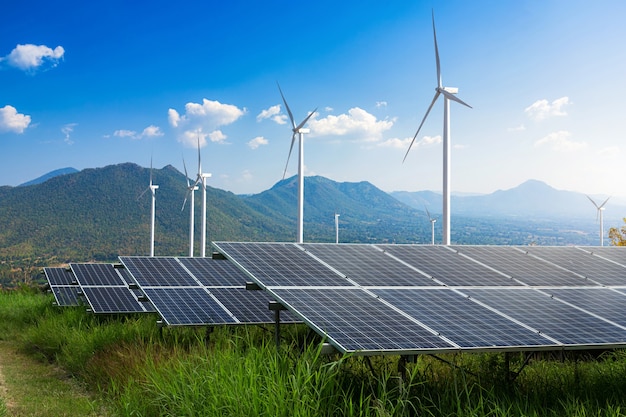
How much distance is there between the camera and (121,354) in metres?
15.7

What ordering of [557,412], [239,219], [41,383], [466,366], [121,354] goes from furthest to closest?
1. [239,219]
2. [41,383]
3. [121,354]
4. [466,366]
5. [557,412]

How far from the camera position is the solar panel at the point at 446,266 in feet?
45.9

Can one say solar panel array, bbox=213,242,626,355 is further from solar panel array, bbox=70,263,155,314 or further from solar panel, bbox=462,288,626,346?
solar panel array, bbox=70,263,155,314

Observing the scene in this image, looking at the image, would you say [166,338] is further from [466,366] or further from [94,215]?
[94,215]

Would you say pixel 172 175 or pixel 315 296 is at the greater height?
pixel 172 175

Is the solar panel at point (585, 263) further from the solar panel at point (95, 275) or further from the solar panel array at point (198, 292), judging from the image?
the solar panel at point (95, 275)

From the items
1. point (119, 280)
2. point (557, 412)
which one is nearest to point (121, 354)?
point (557, 412)

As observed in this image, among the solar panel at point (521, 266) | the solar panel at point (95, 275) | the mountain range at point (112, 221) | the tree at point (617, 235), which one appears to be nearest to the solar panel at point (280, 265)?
the solar panel at point (521, 266)

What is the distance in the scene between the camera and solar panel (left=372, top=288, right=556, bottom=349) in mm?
10070

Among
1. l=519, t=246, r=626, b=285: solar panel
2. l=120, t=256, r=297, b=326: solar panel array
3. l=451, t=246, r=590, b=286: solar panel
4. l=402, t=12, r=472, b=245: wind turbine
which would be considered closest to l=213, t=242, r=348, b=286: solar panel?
l=120, t=256, r=297, b=326: solar panel array

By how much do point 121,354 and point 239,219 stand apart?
120937 mm

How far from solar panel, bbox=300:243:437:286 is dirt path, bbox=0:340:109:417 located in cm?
539

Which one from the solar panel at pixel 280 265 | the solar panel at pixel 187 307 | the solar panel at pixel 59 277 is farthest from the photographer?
the solar panel at pixel 59 277

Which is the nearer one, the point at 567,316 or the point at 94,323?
the point at 567,316
